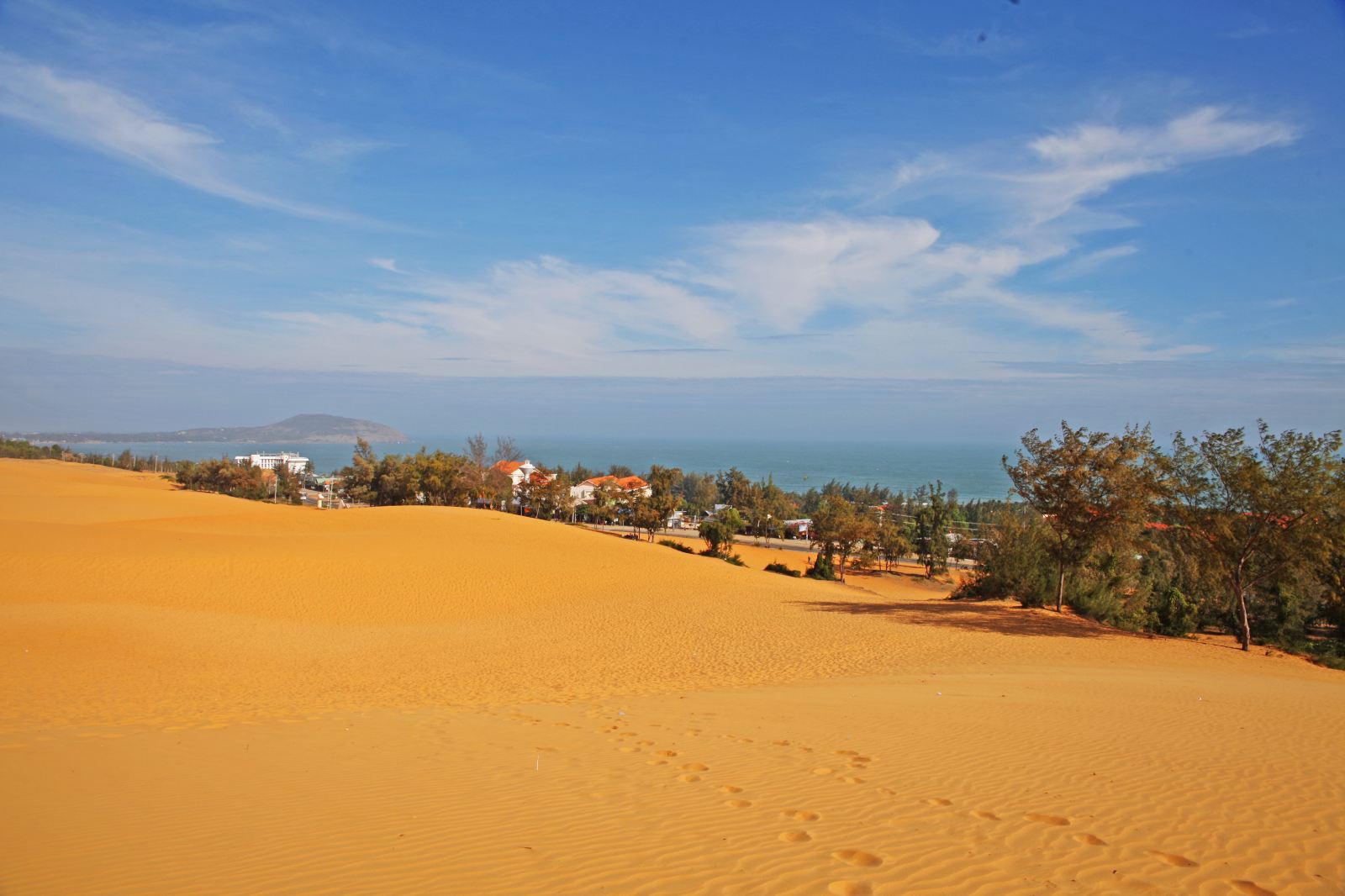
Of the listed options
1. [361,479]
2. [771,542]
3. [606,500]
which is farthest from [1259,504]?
[361,479]

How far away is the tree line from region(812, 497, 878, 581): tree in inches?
450

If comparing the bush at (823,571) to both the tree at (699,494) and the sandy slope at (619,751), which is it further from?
the tree at (699,494)

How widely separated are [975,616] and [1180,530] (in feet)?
21.2

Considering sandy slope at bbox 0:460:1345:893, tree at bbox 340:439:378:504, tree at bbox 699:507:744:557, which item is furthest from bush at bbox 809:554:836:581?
tree at bbox 340:439:378:504

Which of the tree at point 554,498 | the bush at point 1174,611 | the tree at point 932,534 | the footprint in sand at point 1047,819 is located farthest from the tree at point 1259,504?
the tree at point 554,498

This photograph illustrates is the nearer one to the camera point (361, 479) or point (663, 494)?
point (663, 494)

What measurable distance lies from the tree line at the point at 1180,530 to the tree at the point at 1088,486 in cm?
3

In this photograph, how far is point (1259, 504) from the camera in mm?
19906

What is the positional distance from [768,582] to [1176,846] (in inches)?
1037

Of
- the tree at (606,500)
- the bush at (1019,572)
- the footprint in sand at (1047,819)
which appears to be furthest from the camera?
the tree at (606,500)

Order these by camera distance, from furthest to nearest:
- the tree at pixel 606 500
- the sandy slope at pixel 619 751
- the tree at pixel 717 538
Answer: the tree at pixel 606 500
the tree at pixel 717 538
the sandy slope at pixel 619 751

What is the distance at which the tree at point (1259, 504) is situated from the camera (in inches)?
758

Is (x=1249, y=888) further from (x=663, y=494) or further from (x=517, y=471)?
(x=517, y=471)

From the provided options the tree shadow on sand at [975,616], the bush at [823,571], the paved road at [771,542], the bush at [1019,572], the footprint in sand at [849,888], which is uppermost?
the footprint in sand at [849,888]
